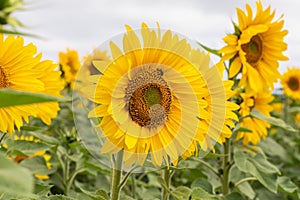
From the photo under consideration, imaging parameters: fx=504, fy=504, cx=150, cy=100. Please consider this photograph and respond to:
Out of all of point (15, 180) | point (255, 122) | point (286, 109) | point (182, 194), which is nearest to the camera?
point (15, 180)

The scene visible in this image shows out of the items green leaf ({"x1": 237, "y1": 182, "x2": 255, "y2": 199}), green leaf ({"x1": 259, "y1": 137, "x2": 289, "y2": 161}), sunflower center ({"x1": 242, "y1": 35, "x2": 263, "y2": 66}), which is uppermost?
sunflower center ({"x1": 242, "y1": 35, "x2": 263, "y2": 66})

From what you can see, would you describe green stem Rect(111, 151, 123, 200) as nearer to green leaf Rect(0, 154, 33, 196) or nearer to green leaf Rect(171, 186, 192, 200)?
green leaf Rect(171, 186, 192, 200)

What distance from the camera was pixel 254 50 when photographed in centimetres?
227

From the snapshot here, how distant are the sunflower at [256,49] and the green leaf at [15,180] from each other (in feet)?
4.93

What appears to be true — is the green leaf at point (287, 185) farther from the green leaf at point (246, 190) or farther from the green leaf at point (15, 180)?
the green leaf at point (15, 180)

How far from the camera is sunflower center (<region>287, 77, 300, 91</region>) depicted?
4.56 meters

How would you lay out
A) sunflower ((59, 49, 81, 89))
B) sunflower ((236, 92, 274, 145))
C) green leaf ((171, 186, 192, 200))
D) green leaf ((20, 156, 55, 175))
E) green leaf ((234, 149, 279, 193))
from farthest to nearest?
sunflower ((59, 49, 81, 89)) < sunflower ((236, 92, 274, 145)) < green leaf ((20, 156, 55, 175)) < green leaf ((234, 149, 279, 193)) < green leaf ((171, 186, 192, 200))

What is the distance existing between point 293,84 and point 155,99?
3.48m

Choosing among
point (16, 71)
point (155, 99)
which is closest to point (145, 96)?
point (155, 99)

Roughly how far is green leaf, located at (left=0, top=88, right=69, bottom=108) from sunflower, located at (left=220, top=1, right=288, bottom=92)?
56.6 inches

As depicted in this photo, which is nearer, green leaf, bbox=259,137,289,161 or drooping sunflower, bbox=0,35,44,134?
drooping sunflower, bbox=0,35,44,134

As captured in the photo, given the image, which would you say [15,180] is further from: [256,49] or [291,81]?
[291,81]

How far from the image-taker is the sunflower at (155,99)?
1.30 m

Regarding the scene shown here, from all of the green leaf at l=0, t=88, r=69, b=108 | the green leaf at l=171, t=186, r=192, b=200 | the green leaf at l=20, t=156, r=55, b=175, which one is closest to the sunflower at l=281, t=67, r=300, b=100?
the green leaf at l=20, t=156, r=55, b=175
